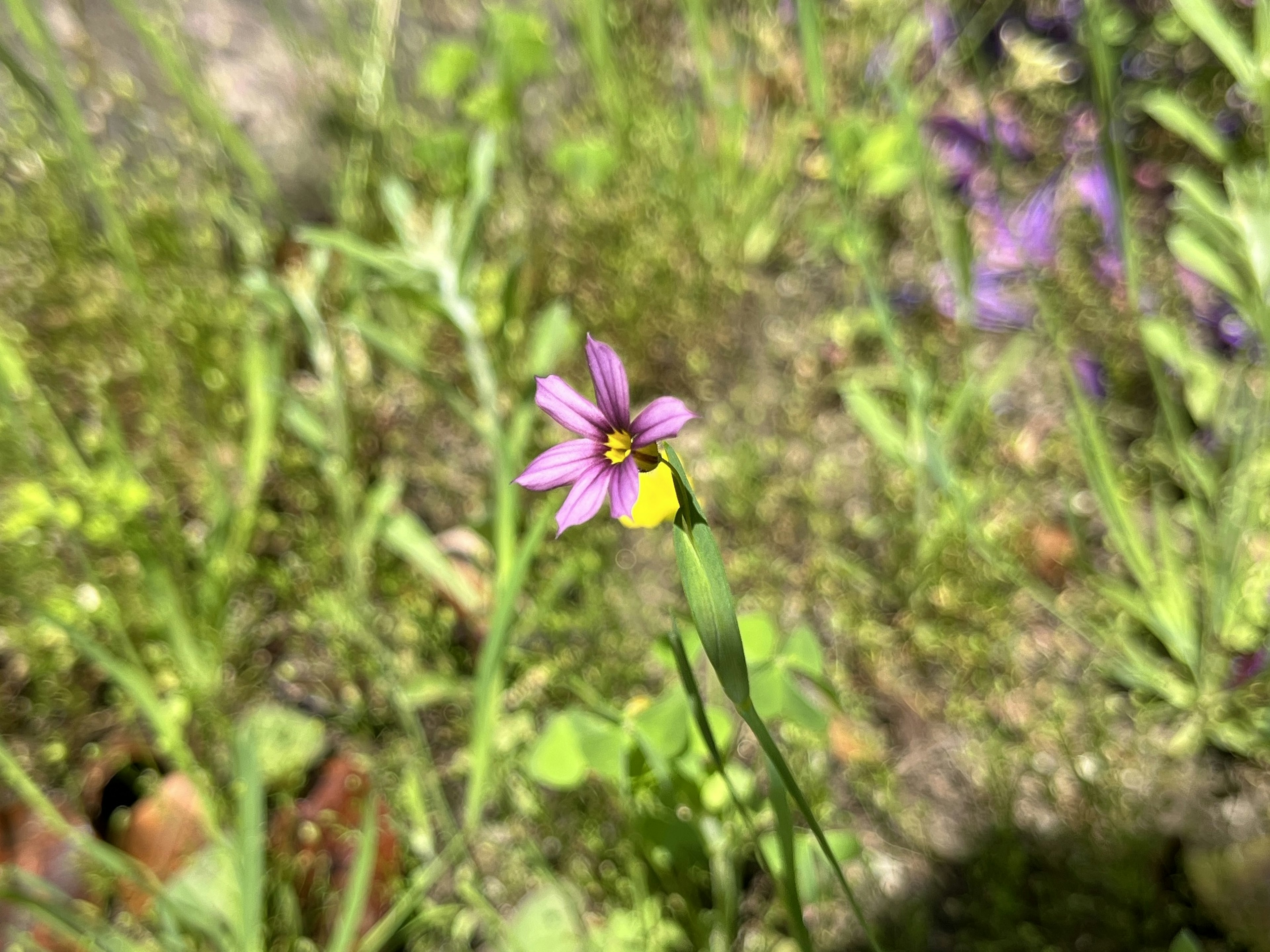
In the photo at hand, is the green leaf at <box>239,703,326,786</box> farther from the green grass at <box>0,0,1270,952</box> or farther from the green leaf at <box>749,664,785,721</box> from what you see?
the green leaf at <box>749,664,785,721</box>

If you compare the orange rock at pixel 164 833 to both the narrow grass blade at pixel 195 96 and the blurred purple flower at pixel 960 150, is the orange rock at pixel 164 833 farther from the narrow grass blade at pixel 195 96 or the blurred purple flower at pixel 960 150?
the blurred purple flower at pixel 960 150

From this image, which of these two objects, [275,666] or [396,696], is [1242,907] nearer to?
[396,696]

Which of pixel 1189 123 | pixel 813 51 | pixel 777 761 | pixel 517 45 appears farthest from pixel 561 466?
pixel 517 45

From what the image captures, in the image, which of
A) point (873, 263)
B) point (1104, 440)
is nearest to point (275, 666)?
point (873, 263)

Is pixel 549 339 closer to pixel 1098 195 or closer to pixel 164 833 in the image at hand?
pixel 164 833

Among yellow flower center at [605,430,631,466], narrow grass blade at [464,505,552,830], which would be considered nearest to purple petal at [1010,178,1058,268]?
narrow grass blade at [464,505,552,830]

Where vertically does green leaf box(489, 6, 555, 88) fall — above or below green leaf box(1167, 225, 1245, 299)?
above

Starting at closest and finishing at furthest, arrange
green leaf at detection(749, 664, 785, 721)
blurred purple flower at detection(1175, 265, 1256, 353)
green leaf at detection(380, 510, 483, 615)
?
1. green leaf at detection(749, 664, 785, 721)
2. green leaf at detection(380, 510, 483, 615)
3. blurred purple flower at detection(1175, 265, 1256, 353)
